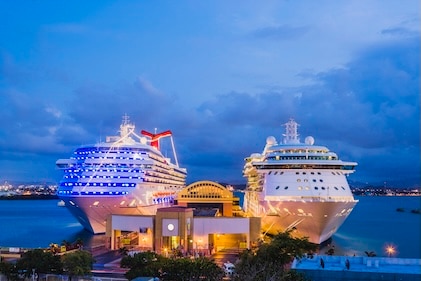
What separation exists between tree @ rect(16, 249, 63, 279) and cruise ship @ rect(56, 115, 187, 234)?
81.5 feet

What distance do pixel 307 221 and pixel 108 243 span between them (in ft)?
58.3

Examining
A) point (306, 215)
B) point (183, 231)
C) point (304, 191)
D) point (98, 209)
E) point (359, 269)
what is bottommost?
point (359, 269)

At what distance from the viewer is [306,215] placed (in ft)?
142

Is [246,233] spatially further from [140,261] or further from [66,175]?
[66,175]

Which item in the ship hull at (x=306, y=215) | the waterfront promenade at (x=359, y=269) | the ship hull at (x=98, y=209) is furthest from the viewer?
the ship hull at (x=98, y=209)

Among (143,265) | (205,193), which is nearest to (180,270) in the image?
(143,265)

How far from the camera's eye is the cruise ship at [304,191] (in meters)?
42.7

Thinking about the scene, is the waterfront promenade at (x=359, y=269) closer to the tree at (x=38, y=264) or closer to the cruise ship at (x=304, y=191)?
the tree at (x=38, y=264)

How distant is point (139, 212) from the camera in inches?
2117

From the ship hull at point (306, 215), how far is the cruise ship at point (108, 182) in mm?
14783

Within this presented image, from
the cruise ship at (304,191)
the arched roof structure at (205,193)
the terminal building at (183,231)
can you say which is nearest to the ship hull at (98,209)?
the arched roof structure at (205,193)

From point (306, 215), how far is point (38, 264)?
81.4 feet

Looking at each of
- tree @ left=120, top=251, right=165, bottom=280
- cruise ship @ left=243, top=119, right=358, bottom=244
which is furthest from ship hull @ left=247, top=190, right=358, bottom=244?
tree @ left=120, top=251, right=165, bottom=280

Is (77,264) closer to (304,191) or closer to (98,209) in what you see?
(304,191)
